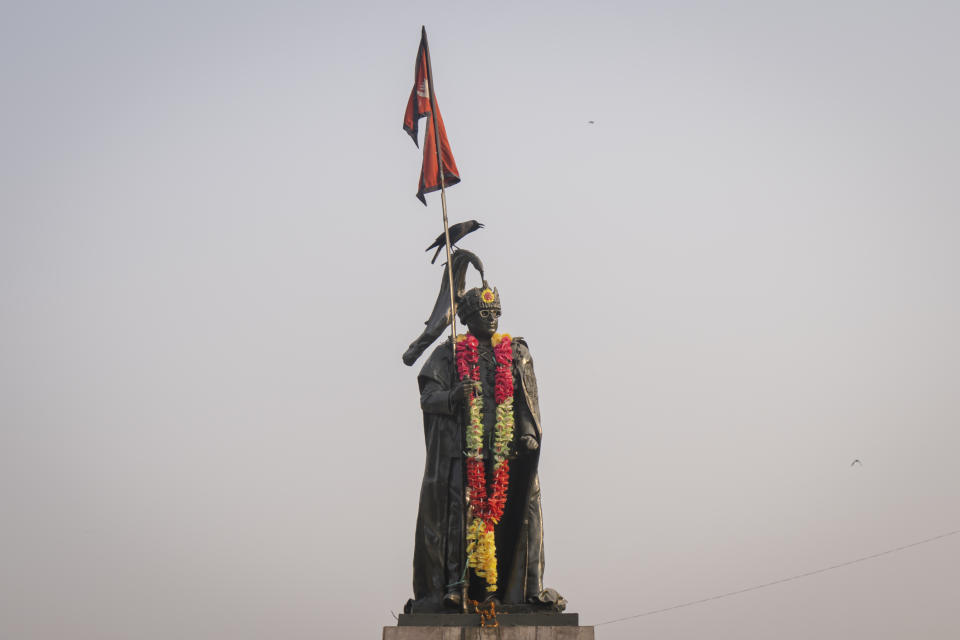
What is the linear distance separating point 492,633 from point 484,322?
3.82 meters

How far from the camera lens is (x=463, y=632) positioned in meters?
11.8

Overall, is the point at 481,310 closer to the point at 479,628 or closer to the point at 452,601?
the point at 452,601

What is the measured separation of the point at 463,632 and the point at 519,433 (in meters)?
2.53

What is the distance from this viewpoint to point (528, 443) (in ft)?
42.3

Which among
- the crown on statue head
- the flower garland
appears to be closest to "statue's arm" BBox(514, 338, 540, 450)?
the flower garland

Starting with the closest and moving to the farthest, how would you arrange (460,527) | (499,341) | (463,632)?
(463,632), (460,527), (499,341)

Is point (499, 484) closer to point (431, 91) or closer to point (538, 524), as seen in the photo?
point (538, 524)

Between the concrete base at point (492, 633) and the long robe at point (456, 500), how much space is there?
55 centimetres

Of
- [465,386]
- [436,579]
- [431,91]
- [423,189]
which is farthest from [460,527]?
[431,91]

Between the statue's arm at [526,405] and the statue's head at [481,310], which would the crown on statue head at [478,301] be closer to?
the statue's head at [481,310]

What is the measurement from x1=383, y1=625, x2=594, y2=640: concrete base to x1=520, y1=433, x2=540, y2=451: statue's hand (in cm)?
214

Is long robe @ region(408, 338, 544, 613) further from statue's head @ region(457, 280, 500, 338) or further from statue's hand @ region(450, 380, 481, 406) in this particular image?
statue's head @ region(457, 280, 500, 338)

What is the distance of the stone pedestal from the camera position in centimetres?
1163

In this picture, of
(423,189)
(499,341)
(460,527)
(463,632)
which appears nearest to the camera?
(463,632)
